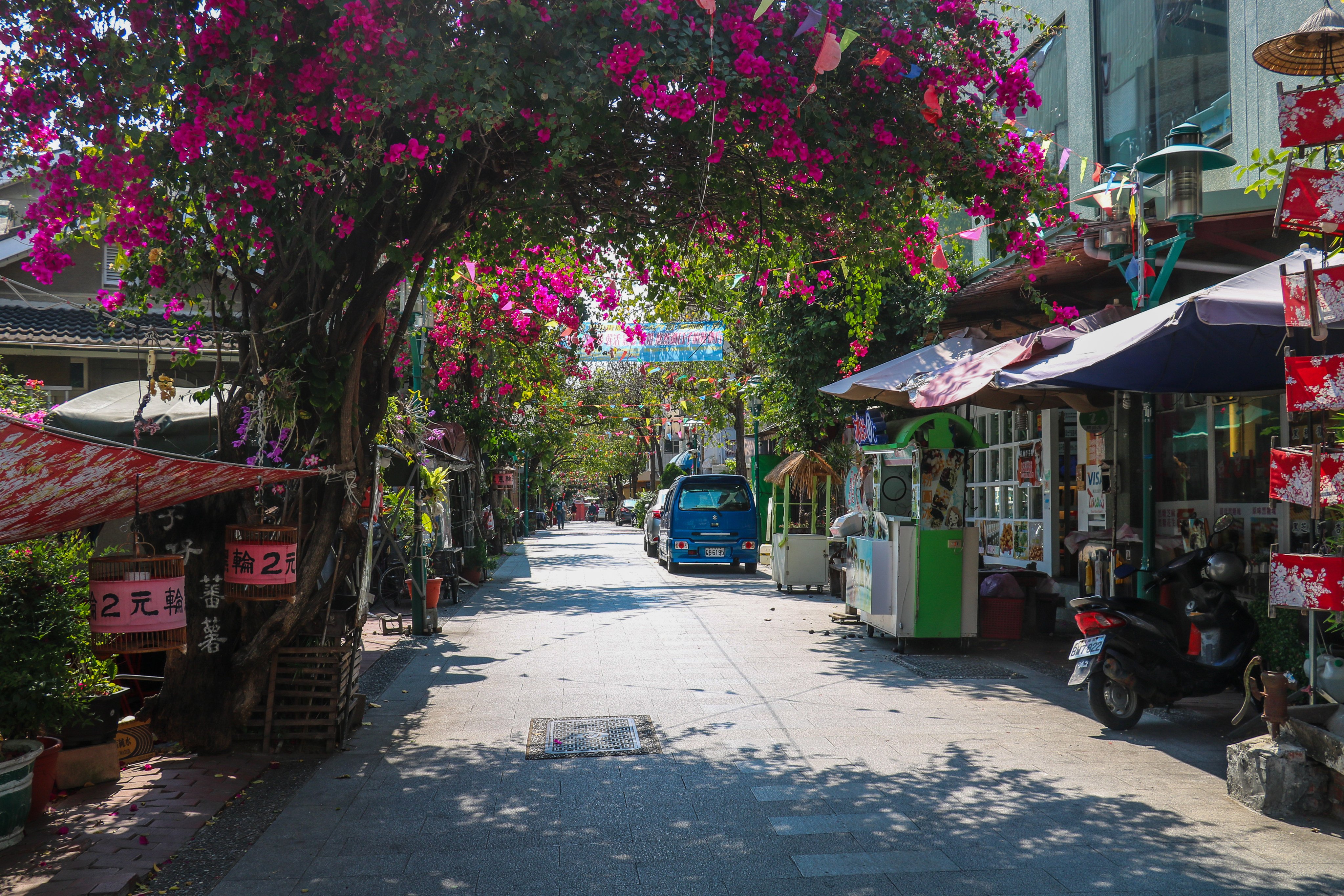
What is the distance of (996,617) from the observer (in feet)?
34.5

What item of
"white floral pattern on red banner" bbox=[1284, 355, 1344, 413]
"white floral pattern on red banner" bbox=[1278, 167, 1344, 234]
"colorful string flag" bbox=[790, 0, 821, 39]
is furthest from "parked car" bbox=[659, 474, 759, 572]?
"white floral pattern on red banner" bbox=[1278, 167, 1344, 234]

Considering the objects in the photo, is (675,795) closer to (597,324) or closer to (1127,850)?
(1127,850)

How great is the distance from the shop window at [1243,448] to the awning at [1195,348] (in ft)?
3.20

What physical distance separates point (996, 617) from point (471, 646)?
5661 millimetres

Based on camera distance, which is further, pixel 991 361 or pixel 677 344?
pixel 677 344

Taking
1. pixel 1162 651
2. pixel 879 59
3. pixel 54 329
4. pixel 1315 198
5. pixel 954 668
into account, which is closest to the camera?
pixel 1315 198

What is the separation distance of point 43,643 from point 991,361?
7.31 meters

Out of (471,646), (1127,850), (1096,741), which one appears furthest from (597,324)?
(1127,850)

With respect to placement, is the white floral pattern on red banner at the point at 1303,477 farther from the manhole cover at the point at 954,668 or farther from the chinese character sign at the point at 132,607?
the chinese character sign at the point at 132,607

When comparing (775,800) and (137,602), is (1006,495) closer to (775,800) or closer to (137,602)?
(775,800)

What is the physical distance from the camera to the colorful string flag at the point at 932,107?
5898 mm

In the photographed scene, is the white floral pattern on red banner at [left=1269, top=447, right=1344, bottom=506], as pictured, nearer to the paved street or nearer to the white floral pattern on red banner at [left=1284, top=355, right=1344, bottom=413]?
the white floral pattern on red banner at [left=1284, top=355, right=1344, bottom=413]

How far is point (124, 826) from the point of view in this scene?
484 centimetres

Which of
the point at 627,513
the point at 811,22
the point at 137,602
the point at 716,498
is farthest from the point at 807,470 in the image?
the point at 627,513
